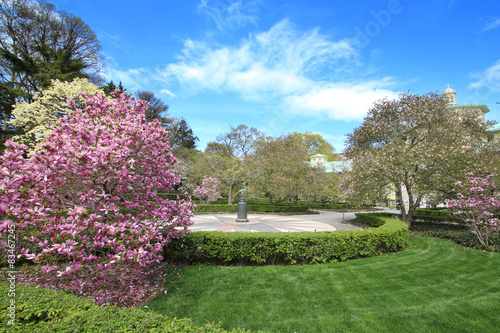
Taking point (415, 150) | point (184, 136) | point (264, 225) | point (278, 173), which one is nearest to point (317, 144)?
point (184, 136)

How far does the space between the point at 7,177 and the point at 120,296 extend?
2448 millimetres

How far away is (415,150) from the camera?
1102 cm

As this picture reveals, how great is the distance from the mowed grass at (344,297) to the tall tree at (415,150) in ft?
18.0

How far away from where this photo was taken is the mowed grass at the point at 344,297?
3361mm

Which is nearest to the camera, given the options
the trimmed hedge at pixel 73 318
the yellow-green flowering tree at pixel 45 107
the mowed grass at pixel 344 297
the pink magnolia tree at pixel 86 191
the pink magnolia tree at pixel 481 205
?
the trimmed hedge at pixel 73 318

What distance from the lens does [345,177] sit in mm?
12742

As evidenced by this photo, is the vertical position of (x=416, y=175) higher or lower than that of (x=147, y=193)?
higher

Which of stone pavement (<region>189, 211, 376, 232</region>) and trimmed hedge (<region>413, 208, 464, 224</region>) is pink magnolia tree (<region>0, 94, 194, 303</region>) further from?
trimmed hedge (<region>413, 208, 464, 224</region>)

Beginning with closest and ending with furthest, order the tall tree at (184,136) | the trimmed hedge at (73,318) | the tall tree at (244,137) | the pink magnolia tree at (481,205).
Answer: the trimmed hedge at (73,318) < the pink magnolia tree at (481,205) < the tall tree at (244,137) < the tall tree at (184,136)

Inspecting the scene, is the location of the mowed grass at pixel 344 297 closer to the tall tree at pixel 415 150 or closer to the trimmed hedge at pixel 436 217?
the tall tree at pixel 415 150

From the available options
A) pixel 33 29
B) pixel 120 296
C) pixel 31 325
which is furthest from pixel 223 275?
pixel 33 29

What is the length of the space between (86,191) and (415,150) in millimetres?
12847

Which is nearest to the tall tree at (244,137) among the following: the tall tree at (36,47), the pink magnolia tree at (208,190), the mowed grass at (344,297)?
the pink magnolia tree at (208,190)

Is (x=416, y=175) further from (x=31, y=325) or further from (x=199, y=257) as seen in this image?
(x=31, y=325)
